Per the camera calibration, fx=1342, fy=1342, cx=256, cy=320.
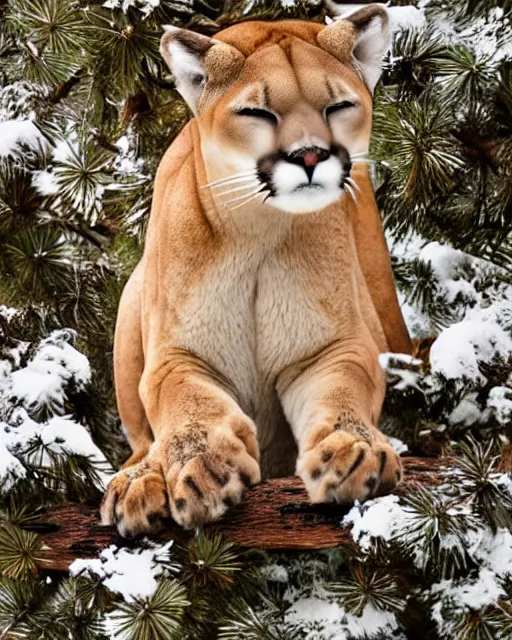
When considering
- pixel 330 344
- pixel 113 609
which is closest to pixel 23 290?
pixel 330 344

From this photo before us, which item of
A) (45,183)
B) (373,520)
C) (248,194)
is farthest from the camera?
(45,183)

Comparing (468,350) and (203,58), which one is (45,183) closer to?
(203,58)

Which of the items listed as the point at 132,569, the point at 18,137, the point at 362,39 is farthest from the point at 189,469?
the point at 18,137

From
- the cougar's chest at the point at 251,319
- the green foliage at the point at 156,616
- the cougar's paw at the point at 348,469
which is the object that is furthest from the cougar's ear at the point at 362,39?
the green foliage at the point at 156,616

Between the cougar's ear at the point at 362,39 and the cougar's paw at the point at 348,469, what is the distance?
1.07 metres

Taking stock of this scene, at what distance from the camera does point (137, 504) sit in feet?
11.1

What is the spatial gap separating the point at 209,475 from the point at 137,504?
0.65 ft

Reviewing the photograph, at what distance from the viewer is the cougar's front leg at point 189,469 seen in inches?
131

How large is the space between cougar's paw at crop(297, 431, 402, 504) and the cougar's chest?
0.60 m

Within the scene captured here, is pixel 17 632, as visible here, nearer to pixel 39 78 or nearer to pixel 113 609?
pixel 113 609

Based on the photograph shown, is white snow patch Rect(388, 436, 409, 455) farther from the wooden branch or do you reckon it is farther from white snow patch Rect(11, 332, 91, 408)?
white snow patch Rect(11, 332, 91, 408)

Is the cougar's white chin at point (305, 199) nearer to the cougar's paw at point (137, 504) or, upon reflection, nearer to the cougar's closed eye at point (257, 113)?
the cougar's closed eye at point (257, 113)

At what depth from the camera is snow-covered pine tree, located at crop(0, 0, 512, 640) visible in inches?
130

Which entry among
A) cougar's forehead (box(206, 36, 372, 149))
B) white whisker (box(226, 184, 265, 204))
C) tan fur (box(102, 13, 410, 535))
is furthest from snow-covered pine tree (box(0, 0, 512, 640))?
white whisker (box(226, 184, 265, 204))
